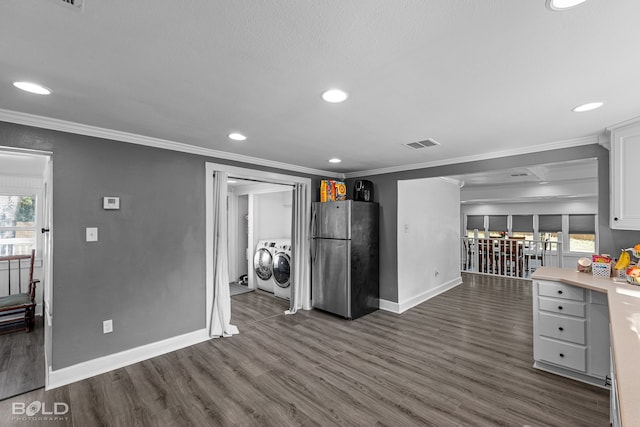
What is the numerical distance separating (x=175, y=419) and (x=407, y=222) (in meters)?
3.85

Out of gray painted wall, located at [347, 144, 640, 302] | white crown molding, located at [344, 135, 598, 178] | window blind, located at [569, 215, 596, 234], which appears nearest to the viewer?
gray painted wall, located at [347, 144, 640, 302]

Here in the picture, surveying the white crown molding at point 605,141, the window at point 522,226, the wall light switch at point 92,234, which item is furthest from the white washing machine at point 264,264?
the window at point 522,226

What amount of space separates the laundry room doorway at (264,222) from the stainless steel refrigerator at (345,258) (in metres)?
0.20

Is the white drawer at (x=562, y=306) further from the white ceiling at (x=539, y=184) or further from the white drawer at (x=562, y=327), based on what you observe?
the white ceiling at (x=539, y=184)

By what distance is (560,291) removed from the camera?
2.62 metres

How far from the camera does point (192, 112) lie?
87.8 inches

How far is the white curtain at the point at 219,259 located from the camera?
3.47 metres

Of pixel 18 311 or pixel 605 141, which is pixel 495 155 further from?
pixel 18 311

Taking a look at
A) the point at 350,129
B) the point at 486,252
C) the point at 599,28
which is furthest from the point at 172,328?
the point at 486,252

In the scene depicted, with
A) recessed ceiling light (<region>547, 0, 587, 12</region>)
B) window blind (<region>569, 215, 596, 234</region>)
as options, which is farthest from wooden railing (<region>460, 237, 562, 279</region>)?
recessed ceiling light (<region>547, 0, 587, 12</region>)

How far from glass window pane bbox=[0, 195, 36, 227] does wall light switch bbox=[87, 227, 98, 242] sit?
2855 mm

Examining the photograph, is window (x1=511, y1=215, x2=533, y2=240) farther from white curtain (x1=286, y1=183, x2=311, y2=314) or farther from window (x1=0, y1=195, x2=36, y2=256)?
window (x1=0, y1=195, x2=36, y2=256)

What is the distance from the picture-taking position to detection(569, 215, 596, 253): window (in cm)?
812

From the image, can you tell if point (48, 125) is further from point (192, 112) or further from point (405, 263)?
point (405, 263)
